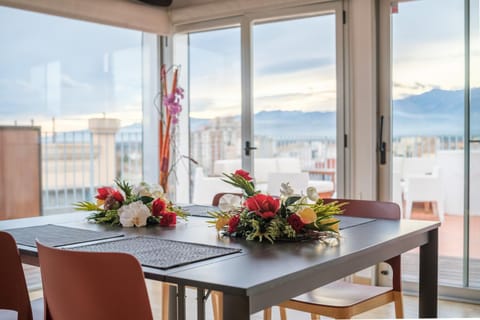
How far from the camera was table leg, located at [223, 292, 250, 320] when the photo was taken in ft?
4.52

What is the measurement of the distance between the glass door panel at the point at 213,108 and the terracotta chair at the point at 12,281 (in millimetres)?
2996

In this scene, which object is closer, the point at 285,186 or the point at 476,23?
the point at 285,186

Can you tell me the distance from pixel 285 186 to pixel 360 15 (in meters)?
2.40

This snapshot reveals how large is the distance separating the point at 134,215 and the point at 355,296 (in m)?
0.97

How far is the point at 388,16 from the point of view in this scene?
4062mm

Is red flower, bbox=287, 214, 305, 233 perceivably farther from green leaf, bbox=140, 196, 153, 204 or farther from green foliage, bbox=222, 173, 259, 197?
green leaf, bbox=140, 196, 153, 204

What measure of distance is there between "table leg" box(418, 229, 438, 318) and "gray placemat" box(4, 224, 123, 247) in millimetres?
1226

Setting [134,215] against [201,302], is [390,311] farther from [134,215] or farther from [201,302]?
[201,302]

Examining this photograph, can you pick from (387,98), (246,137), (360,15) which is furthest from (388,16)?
(246,137)

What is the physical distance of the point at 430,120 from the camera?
13.0ft

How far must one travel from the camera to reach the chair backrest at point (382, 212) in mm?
2533

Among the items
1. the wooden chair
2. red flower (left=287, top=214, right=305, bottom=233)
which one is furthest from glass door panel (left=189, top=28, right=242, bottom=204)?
red flower (left=287, top=214, right=305, bottom=233)

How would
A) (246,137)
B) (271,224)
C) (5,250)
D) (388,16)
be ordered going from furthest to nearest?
(246,137) < (388,16) < (271,224) < (5,250)

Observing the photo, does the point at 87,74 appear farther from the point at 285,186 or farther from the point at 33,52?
the point at 285,186
